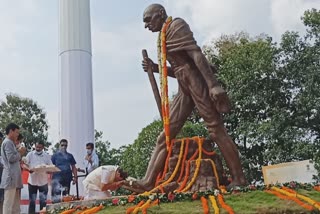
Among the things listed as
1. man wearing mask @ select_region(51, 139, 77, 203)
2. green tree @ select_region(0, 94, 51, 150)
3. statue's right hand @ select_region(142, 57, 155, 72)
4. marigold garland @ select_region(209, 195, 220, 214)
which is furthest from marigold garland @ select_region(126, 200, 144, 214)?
green tree @ select_region(0, 94, 51, 150)

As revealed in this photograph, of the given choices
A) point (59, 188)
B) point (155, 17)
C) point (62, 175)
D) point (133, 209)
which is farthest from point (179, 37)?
point (59, 188)

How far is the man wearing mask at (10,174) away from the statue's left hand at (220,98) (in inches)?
128

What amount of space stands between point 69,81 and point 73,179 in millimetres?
7296

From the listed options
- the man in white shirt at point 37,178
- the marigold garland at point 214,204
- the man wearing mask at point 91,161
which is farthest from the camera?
the man wearing mask at point 91,161

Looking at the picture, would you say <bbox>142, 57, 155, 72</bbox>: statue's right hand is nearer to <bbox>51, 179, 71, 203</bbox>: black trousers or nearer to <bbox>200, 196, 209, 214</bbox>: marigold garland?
<bbox>200, 196, 209, 214</bbox>: marigold garland

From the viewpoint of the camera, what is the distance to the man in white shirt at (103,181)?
8555mm

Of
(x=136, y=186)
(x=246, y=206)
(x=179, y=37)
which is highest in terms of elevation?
(x=179, y=37)

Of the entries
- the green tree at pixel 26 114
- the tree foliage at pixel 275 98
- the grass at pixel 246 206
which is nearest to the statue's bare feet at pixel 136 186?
the grass at pixel 246 206

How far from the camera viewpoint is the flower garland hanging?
872 cm

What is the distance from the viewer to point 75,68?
1825 centimetres

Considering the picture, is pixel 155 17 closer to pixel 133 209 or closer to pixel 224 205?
pixel 133 209

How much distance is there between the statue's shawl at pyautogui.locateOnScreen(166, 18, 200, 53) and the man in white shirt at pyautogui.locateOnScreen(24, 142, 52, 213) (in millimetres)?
3794

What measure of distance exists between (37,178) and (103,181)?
240cm

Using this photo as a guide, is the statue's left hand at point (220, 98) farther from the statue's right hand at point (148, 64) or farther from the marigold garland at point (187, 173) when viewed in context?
the statue's right hand at point (148, 64)
